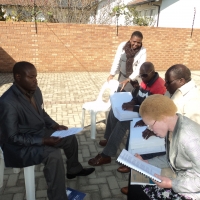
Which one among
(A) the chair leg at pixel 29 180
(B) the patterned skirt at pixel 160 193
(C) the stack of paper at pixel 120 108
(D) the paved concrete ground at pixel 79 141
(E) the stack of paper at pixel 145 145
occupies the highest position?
(C) the stack of paper at pixel 120 108

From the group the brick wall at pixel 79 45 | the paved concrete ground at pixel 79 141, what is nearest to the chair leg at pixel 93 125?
the paved concrete ground at pixel 79 141

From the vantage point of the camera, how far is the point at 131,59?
375 cm

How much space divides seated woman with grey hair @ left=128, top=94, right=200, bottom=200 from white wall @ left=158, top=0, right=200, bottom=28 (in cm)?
1204

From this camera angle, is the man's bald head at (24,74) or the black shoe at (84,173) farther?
the black shoe at (84,173)

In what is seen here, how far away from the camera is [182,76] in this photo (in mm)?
2287

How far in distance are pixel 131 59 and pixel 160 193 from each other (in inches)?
100

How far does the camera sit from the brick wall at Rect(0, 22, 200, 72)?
854 cm

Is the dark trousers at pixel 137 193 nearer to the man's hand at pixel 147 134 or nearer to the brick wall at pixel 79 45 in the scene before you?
the man's hand at pixel 147 134

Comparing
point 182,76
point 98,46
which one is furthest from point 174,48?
point 182,76

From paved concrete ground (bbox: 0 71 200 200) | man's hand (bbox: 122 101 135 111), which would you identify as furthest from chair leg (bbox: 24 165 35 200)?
man's hand (bbox: 122 101 135 111)

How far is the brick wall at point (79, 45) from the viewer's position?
854 cm

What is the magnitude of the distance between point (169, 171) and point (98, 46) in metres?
8.07

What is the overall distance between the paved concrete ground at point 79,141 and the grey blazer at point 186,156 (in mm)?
1206

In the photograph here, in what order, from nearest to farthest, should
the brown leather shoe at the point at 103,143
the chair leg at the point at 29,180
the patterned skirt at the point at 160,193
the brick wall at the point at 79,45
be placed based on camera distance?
the patterned skirt at the point at 160,193
the chair leg at the point at 29,180
the brown leather shoe at the point at 103,143
the brick wall at the point at 79,45
